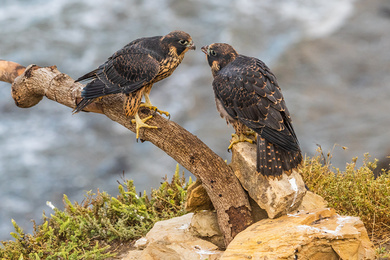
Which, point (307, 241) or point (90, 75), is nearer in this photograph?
point (307, 241)

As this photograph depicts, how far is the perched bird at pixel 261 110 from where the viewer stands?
404 centimetres

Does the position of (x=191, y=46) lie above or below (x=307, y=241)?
above

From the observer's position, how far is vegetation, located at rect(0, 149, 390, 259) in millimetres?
5047

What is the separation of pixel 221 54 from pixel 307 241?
74.4 inches

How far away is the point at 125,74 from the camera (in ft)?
14.4

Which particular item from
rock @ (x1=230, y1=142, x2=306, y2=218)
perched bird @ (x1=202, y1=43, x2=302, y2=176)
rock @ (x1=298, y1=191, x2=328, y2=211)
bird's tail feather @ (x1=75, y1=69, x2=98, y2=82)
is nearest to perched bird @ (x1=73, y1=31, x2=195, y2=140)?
bird's tail feather @ (x1=75, y1=69, x2=98, y2=82)

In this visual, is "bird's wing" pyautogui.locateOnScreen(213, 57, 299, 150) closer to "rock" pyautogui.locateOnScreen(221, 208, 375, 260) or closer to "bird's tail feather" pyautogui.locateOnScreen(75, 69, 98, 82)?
"rock" pyautogui.locateOnScreen(221, 208, 375, 260)

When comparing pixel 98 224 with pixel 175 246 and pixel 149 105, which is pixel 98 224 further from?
pixel 149 105

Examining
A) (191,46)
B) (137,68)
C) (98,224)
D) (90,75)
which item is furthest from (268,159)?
(98,224)

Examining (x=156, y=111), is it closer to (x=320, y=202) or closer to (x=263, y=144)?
(x=263, y=144)

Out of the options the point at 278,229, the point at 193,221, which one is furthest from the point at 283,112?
the point at 193,221

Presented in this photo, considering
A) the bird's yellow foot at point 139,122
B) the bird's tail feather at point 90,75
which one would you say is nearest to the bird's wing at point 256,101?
the bird's yellow foot at point 139,122

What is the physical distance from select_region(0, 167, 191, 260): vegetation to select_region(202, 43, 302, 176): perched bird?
2007 millimetres

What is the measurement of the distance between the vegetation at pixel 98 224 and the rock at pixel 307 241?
74.0 inches
